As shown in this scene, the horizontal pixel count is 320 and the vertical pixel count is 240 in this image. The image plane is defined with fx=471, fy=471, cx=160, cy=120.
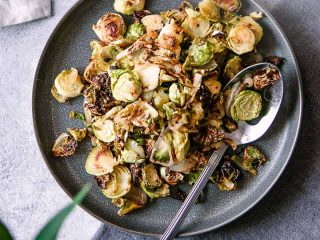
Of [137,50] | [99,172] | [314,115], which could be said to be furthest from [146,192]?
[314,115]

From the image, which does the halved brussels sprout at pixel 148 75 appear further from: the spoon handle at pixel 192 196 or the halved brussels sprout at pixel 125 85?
the spoon handle at pixel 192 196

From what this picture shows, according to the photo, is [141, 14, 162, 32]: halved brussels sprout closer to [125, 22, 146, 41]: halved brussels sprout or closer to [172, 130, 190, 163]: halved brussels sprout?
[125, 22, 146, 41]: halved brussels sprout

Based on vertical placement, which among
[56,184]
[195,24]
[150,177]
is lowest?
[56,184]

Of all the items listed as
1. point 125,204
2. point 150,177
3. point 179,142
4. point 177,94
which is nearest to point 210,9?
point 177,94

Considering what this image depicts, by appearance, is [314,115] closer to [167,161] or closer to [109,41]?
[167,161]

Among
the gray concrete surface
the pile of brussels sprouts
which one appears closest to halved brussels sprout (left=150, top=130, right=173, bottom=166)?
the pile of brussels sprouts

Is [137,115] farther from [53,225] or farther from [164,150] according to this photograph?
[53,225]
